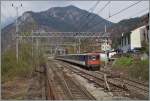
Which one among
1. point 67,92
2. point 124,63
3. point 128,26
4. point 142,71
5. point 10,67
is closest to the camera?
point 67,92

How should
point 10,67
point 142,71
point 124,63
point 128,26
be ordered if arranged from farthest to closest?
point 128,26 → point 124,63 → point 10,67 → point 142,71

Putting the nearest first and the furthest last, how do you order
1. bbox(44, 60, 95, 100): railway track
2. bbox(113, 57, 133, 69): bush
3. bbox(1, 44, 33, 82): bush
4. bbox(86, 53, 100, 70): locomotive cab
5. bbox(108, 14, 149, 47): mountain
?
1. bbox(44, 60, 95, 100): railway track
2. bbox(1, 44, 33, 82): bush
3. bbox(113, 57, 133, 69): bush
4. bbox(86, 53, 100, 70): locomotive cab
5. bbox(108, 14, 149, 47): mountain

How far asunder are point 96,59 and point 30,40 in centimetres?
2026

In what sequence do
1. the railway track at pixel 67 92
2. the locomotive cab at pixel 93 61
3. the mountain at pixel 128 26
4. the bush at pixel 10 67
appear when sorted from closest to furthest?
the railway track at pixel 67 92 → the bush at pixel 10 67 → the locomotive cab at pixel 93 61 → the mountain at pixel 128 26

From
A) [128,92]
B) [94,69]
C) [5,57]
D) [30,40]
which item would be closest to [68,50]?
[30,40]

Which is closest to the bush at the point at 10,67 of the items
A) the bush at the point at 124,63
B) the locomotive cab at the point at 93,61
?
the locomotive cab at the point at 93,61

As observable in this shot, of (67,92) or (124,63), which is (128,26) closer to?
(124,63)

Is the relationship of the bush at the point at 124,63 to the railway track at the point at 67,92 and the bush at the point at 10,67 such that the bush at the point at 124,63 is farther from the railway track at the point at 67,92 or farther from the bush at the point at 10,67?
the railway track at the point at 67,92

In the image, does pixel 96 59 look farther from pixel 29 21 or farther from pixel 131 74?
pixel 29 21

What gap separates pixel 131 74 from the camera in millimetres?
32312

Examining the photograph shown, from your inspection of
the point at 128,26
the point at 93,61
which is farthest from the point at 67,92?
the point at 128,26

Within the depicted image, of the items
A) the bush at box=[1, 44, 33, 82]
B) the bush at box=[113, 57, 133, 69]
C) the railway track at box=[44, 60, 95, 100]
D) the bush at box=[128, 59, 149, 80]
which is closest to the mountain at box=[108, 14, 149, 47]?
the bush at box=[113, 57, 133, 69]

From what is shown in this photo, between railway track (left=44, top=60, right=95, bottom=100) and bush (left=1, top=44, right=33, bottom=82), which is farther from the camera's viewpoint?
bush (left=1, top=44, right=33, bottom=82)

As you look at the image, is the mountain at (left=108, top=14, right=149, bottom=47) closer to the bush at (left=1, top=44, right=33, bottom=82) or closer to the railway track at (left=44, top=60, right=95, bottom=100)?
the bush at (left=1, top=44, right=33, bottom=82)
